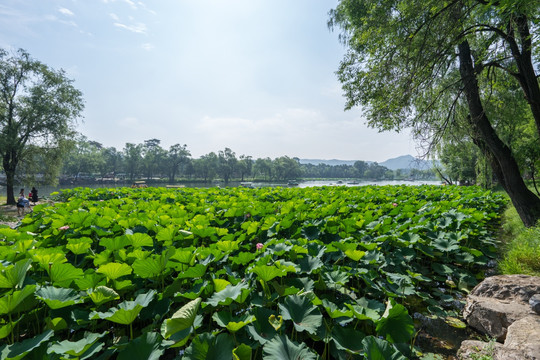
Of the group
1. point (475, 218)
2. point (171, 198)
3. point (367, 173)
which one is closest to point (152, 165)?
point (171, 198)

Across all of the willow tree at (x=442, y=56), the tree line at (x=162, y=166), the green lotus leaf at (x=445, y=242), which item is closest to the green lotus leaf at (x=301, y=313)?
the green lotus leaf at (x=445, y=242)

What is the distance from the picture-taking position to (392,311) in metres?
1.53

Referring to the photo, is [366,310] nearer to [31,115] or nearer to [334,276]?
[334,276]

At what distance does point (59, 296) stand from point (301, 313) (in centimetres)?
143

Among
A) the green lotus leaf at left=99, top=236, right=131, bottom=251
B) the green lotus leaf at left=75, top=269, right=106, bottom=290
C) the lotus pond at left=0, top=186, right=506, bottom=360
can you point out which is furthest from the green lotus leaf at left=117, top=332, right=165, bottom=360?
the green lotus leaf at left=99, top=236, right=131, bottom=251

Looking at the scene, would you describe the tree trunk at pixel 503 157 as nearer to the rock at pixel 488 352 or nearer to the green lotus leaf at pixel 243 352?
the rock at pixel 488 352

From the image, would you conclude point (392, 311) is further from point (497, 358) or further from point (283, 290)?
point (497, 358)

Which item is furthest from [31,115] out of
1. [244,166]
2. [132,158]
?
[244,166]

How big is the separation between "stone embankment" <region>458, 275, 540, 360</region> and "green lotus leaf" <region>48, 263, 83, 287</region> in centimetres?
291

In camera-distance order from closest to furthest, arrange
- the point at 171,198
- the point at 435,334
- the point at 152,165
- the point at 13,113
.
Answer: the point at 435,334 < the point at 171,198 < the point at 13,113 < the point at 152,165

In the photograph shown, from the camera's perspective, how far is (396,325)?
5.21 feet

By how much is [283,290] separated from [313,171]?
5492 inches

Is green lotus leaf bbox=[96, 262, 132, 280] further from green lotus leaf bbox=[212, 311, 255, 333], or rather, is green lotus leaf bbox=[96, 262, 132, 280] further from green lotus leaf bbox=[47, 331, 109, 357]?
green lotus leaf bbox=[212, 311, 255, 333]

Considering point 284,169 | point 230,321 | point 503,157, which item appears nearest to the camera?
point 230,321
